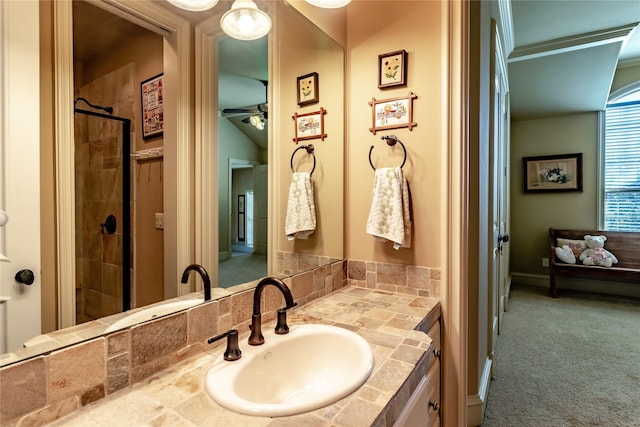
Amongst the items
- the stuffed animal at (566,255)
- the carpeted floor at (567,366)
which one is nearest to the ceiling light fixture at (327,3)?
the carpeted floor at (567,366)

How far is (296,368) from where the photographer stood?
38.7 inches

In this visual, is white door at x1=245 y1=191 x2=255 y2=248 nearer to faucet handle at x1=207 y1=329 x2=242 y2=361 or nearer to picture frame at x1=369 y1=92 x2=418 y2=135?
faucet handle at x1=207 y1=329 x2=242 y2=361

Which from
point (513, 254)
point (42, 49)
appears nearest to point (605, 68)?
point (513, 254)

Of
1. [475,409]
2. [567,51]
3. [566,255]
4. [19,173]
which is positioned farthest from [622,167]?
[19,173]

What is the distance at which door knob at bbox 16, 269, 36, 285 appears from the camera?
0.62 meters

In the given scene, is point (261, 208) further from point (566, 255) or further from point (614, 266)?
point (614, 266)

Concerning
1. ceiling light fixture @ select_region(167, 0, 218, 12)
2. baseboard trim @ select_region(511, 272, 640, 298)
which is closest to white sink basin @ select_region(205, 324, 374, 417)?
ceiling light fixture @ select_region(167, 0, 218, 12)

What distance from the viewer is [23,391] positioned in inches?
22.2

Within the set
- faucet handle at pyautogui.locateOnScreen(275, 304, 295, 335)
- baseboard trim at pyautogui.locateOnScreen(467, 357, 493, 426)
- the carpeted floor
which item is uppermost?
faucet handle at pyautogui.locateOnScreen(275, 304, 295, 335)

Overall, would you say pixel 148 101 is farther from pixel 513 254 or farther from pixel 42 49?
pixel 513 254

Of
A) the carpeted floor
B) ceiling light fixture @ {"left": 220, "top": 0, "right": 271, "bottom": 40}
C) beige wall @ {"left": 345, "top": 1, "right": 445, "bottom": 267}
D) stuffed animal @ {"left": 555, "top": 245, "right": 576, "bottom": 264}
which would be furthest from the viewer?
stuffed animal @ {"left": 555, "top": 245, "right": 576, "bottom": 264}

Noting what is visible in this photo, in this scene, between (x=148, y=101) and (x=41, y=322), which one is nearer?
(x=41, y=322)

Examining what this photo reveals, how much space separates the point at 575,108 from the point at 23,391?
5.40 m

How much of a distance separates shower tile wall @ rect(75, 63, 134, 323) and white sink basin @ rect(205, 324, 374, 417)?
0.32 m
